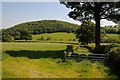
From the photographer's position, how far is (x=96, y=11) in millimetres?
37500

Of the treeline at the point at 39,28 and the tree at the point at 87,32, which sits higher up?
the treeline at the point at 39,28

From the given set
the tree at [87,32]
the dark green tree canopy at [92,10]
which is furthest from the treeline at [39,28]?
the dark green tree canopy at [92,10]

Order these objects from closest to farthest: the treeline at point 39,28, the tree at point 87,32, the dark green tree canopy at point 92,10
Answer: the dark green tree canopy at point 92,10, the tree at point 87,32, the treeline at point 39,28

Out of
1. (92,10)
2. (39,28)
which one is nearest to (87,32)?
(92,10)

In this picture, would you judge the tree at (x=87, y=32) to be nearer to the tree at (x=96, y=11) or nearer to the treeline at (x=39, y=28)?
the tree at (x=96, y=11)

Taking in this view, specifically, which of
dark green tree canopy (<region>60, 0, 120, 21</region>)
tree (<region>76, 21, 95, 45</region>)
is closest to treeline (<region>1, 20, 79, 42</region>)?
tree (<region>76, 21, 95, 45</region>)

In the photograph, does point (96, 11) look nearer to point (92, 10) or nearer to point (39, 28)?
point (92, 10)

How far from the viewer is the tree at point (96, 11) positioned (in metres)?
37.5

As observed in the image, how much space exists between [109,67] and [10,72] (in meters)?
7.82

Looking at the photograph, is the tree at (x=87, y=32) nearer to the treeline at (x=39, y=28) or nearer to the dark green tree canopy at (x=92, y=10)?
the dark green tree canopy at (x=92, y=10)

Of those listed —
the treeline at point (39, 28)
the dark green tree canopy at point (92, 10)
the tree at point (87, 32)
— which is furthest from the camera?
the treeline at point (39, 28)

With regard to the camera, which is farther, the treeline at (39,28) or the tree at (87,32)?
the treeline at (39,28)

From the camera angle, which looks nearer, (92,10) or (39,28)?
(92,10)

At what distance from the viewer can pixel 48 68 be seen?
18312mm
